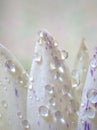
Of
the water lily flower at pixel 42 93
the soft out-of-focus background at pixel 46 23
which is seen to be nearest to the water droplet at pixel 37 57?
the water lily flower at pixel 42 93

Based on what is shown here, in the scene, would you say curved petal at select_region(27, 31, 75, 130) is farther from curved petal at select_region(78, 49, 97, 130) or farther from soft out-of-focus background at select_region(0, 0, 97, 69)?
soft out-of-focus background at select_region(0, 0, 97, 69)

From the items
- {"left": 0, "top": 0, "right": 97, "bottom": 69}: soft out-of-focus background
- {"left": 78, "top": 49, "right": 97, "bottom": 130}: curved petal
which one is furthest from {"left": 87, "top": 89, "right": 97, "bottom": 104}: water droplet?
{"left": 0, "top": 0, "right": 97, "bottom": 69}: soft out-of-focus background

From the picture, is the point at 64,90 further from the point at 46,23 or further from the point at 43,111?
the point at 46,23

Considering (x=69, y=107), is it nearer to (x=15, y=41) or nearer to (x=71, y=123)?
(x=71, y=123)

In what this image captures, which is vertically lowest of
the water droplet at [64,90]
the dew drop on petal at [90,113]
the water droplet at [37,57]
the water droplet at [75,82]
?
the dew drop on petal at [90,113]

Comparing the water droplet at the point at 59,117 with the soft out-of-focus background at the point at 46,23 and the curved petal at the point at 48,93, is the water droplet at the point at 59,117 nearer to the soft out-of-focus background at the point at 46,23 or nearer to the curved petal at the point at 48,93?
the curved petal at the point at 48,93

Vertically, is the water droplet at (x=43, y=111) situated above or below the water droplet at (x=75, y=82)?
below
